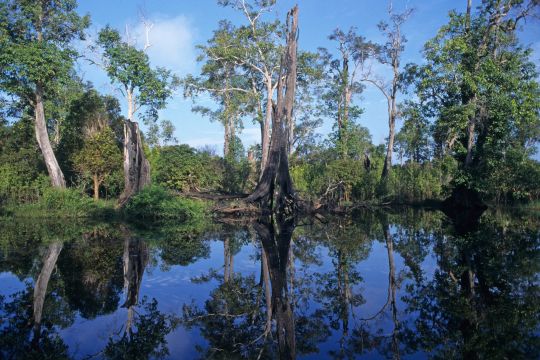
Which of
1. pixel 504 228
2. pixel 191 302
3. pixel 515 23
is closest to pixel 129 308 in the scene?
pixel 191 302

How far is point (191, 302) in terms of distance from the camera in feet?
19.1

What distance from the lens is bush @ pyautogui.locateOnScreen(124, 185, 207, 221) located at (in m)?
17.0

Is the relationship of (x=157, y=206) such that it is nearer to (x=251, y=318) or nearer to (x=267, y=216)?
(x=267, y=216)

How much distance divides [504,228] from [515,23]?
420 inches

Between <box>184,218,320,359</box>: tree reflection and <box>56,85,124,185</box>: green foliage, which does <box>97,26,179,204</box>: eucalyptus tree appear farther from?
<box>184,218,320,359</box>: tree reflection

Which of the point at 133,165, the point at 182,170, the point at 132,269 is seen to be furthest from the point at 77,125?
the point at 132,269

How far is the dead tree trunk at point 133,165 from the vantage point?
18297 millimetres

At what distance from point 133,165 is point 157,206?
266cm

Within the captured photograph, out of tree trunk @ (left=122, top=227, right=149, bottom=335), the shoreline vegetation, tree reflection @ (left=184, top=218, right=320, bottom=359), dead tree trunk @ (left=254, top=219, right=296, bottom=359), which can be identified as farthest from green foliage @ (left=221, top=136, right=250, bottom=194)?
tree reflection @ (left=184, top=218, right=320, bottom=359)

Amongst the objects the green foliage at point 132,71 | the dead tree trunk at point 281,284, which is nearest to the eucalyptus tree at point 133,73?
the green foliage at point 132,71

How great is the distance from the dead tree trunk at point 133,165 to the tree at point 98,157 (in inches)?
102

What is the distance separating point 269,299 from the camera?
5910 mm

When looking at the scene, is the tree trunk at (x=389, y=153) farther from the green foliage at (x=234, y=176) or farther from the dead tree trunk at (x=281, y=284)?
the dead tree trunk at (x=281, y=284)

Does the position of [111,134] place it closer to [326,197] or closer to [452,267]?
[326,197]
